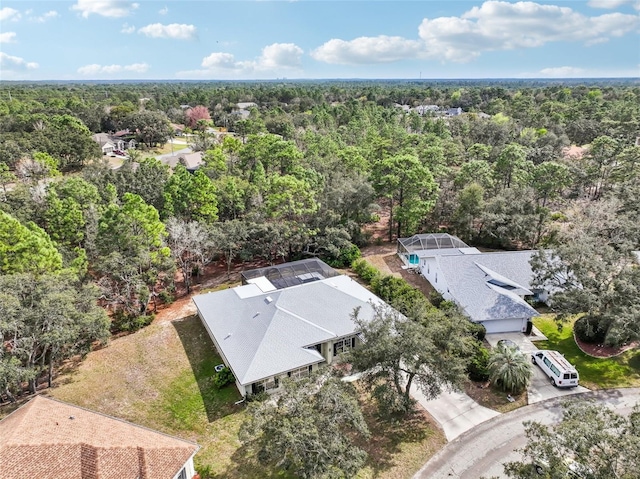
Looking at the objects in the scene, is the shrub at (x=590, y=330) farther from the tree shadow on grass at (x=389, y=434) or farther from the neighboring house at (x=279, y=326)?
the neighboring house at (x=279, y=326)

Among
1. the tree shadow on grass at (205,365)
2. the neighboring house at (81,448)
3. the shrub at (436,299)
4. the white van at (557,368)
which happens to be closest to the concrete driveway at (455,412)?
the white van at (557,368)

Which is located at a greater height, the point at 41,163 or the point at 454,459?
the point at 41,163

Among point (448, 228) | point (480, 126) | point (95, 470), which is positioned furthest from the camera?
point (480, 126)

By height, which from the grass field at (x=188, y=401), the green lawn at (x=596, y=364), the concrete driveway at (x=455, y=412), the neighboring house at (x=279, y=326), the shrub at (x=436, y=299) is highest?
the neighboring house at (x=279, y=326)

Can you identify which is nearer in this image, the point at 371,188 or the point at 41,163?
the point at 371,188

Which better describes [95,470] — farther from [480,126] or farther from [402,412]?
[480,126]

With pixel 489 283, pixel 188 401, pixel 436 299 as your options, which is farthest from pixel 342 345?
pixel 489 283

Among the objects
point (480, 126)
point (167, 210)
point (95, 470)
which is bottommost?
point (95, 470)

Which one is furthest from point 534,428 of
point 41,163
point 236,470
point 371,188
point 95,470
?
point 41,163
